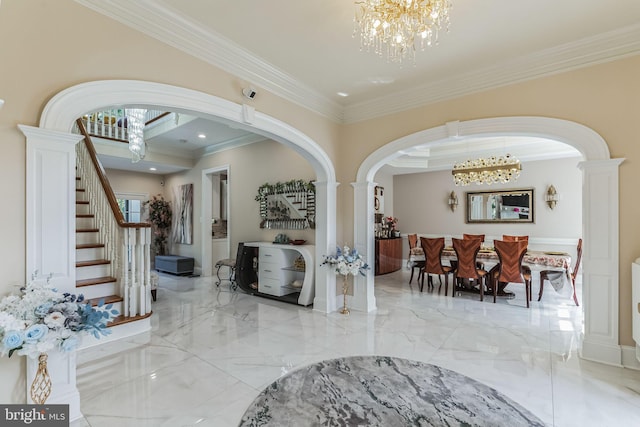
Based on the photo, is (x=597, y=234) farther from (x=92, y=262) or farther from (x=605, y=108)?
(x=92, y=262)

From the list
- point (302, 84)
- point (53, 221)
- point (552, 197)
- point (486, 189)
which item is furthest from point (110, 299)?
point (552, 197)

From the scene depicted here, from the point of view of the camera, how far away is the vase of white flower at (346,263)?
410 centimetres

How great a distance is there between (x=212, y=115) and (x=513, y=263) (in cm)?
471

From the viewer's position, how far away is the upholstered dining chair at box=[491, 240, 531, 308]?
4.48 metres

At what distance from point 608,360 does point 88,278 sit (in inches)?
226

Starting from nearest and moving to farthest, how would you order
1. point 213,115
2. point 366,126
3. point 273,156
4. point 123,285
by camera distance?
point 213,115 < point 123,285 < point 366,126 < point 273,156

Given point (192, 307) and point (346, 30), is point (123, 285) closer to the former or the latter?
point (192, 307)

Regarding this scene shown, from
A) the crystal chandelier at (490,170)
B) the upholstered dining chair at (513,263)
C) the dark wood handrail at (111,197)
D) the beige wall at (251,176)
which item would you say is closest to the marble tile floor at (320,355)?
the upholstered dining chair at (513,263)

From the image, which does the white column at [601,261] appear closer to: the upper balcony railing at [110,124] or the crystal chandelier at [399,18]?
the crystal chandelier at [399,18]

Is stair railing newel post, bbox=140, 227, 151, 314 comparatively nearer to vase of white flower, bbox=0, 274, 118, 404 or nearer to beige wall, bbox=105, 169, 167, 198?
vase of white flower, bbox=0, 274, 118, 404

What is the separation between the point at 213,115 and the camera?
2.90m

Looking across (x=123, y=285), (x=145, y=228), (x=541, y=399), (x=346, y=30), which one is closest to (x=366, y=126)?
(x=346, y=30)

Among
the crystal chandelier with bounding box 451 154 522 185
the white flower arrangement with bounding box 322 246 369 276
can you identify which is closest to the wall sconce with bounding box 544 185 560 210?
the crystal chandelier with bounding box 451 154 522 185

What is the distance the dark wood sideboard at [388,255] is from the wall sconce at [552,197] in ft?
11.2
